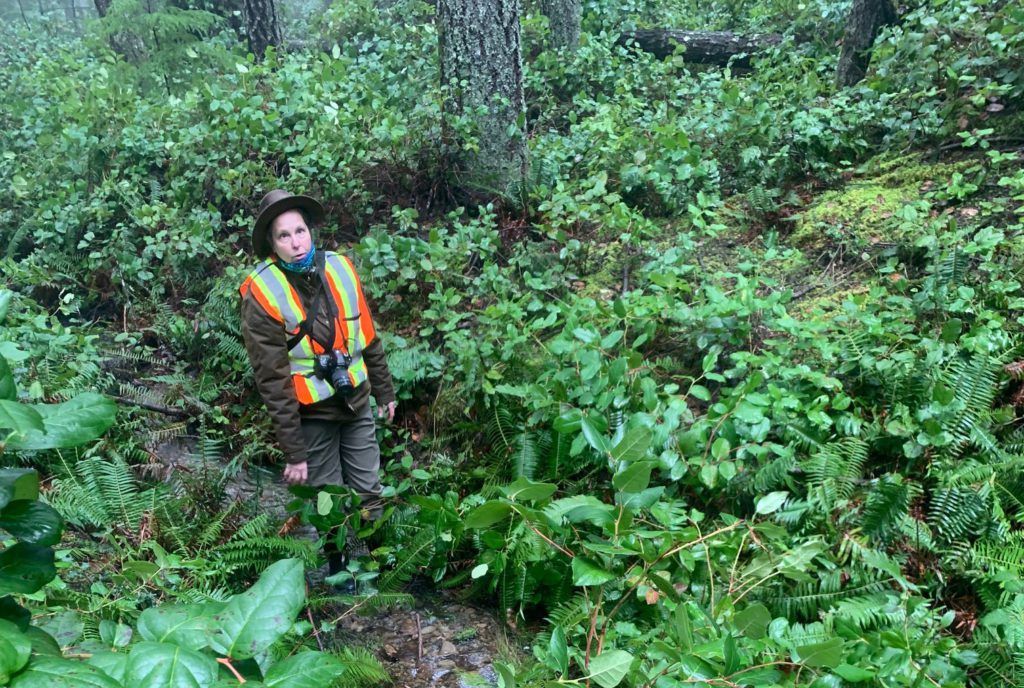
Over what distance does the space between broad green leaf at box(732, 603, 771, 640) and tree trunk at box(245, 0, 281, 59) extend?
1147cm

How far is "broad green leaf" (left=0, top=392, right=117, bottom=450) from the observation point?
4.02ft

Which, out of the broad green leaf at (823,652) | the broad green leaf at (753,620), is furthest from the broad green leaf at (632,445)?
the broad green leaf at (823,652)

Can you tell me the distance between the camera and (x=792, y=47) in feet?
31.1

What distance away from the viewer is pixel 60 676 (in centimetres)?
100

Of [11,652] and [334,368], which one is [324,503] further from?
[11,652]

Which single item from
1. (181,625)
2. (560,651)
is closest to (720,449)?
(560,651)

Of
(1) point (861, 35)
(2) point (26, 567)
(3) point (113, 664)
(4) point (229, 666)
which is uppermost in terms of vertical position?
(1) point (861, 35)

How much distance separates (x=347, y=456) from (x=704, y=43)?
8.68 meters

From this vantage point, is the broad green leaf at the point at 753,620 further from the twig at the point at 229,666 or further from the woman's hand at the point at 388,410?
the woman's hand at the point at 388,410

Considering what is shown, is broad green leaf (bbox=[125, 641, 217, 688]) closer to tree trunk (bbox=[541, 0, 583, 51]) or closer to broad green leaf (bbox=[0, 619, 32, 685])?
broad green leaf (bbox=[0, 619, 32, 685])

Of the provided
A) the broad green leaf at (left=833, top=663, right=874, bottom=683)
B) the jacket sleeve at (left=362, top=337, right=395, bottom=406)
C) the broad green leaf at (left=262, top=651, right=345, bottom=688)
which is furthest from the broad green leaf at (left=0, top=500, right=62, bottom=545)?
the jacket sleeve at (left=362, top=337, right=395, bottom=406)

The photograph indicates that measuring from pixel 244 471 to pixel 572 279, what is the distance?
119 inches

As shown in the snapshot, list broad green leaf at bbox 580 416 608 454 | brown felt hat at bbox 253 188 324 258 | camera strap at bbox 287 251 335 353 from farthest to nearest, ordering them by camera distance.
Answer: camera strap at bbox 287 251 335 353, brown felt hat at bbox 253 188 324 258, broad green leaf at bbox 580 416 608 454

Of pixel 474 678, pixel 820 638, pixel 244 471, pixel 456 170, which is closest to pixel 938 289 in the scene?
pixel 820 638
